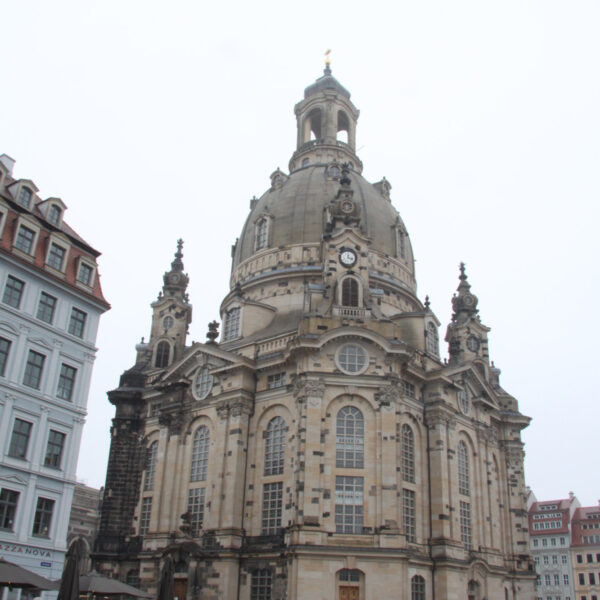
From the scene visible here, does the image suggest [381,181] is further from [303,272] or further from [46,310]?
[46,310]

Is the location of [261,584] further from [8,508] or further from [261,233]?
[261,233]

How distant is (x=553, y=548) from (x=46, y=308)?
7481 cm

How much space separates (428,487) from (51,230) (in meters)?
27.9

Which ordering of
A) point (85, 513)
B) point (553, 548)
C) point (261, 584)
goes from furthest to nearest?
point (85, 513) → point (553, 548) → point (261, 584)

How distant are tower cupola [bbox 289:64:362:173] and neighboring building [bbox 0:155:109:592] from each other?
35.7 meters

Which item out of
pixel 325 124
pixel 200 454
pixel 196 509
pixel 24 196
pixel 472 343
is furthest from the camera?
pixel 325 124

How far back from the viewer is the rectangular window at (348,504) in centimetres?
3797

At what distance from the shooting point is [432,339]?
5250 cm

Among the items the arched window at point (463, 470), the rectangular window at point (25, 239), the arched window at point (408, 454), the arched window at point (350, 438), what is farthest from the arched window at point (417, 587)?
the rectangular window at point (25, 239)

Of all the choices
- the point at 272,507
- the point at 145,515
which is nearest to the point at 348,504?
the point at 272,507

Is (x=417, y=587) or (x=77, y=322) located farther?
(x=417, y=587)

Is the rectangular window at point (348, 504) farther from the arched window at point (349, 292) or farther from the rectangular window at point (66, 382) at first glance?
the rectangular window at point (66, 382)

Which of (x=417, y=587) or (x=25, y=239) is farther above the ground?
(x=25, y=239)

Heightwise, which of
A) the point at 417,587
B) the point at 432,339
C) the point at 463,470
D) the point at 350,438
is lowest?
the point at 417,587
